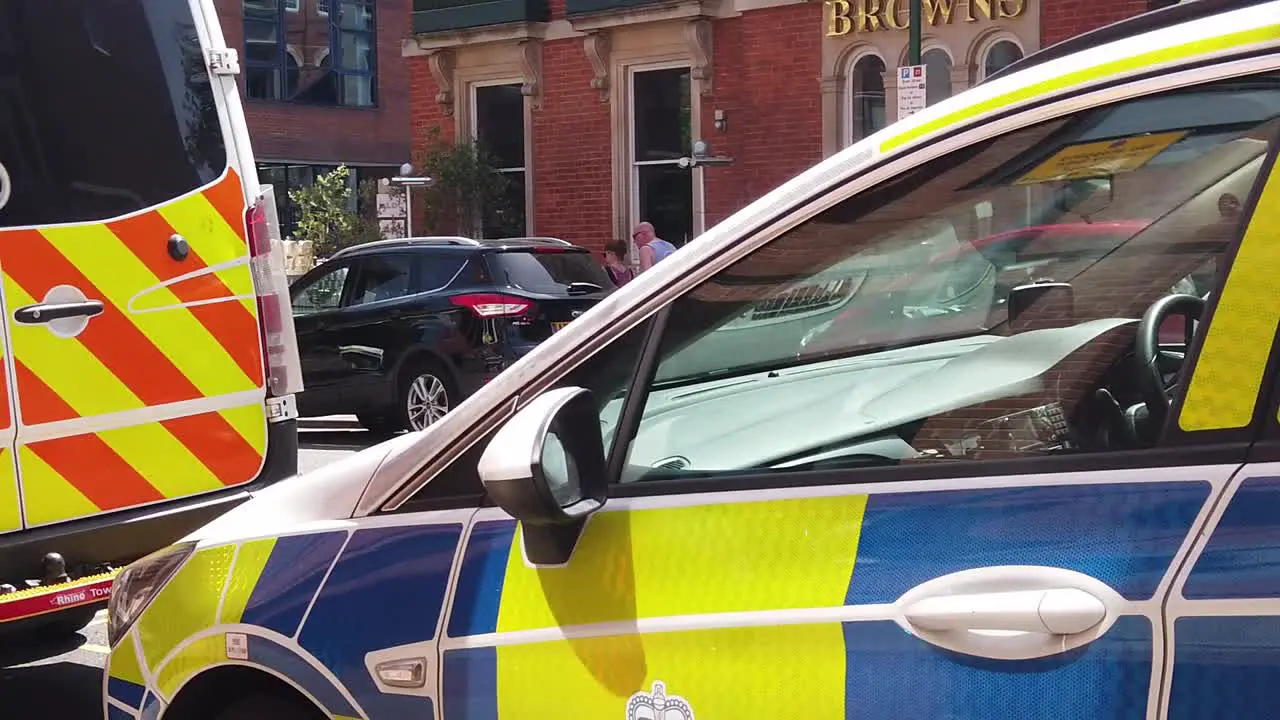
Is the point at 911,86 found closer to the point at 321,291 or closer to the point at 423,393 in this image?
the point at 423,393

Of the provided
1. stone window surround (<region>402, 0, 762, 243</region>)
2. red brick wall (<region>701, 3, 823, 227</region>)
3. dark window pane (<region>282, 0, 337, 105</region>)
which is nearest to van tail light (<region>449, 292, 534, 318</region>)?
red brick wall (<region>701, 3, 823, 227</region>)

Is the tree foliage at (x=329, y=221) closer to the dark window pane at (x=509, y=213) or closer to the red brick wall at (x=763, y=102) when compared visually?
the dark window pane at (x=509, y=213)

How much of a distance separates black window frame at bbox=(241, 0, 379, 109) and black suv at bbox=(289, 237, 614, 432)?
30.5 meters

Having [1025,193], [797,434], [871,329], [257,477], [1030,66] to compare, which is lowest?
[257,477]

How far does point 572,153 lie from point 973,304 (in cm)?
2043

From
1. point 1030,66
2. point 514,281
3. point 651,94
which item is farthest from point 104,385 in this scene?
Result: point 651,94

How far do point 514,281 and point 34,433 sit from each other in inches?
339

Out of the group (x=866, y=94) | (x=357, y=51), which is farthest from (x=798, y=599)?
(x=357, y=51)

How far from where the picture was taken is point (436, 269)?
1344cm

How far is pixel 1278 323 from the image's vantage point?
1986mm

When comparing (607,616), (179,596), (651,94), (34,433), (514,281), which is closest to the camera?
(607,616)

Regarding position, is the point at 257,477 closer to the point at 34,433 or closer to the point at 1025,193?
the point at 34,433

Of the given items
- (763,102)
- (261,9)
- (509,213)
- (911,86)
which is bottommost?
(509,213)

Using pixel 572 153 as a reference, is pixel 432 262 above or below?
below
